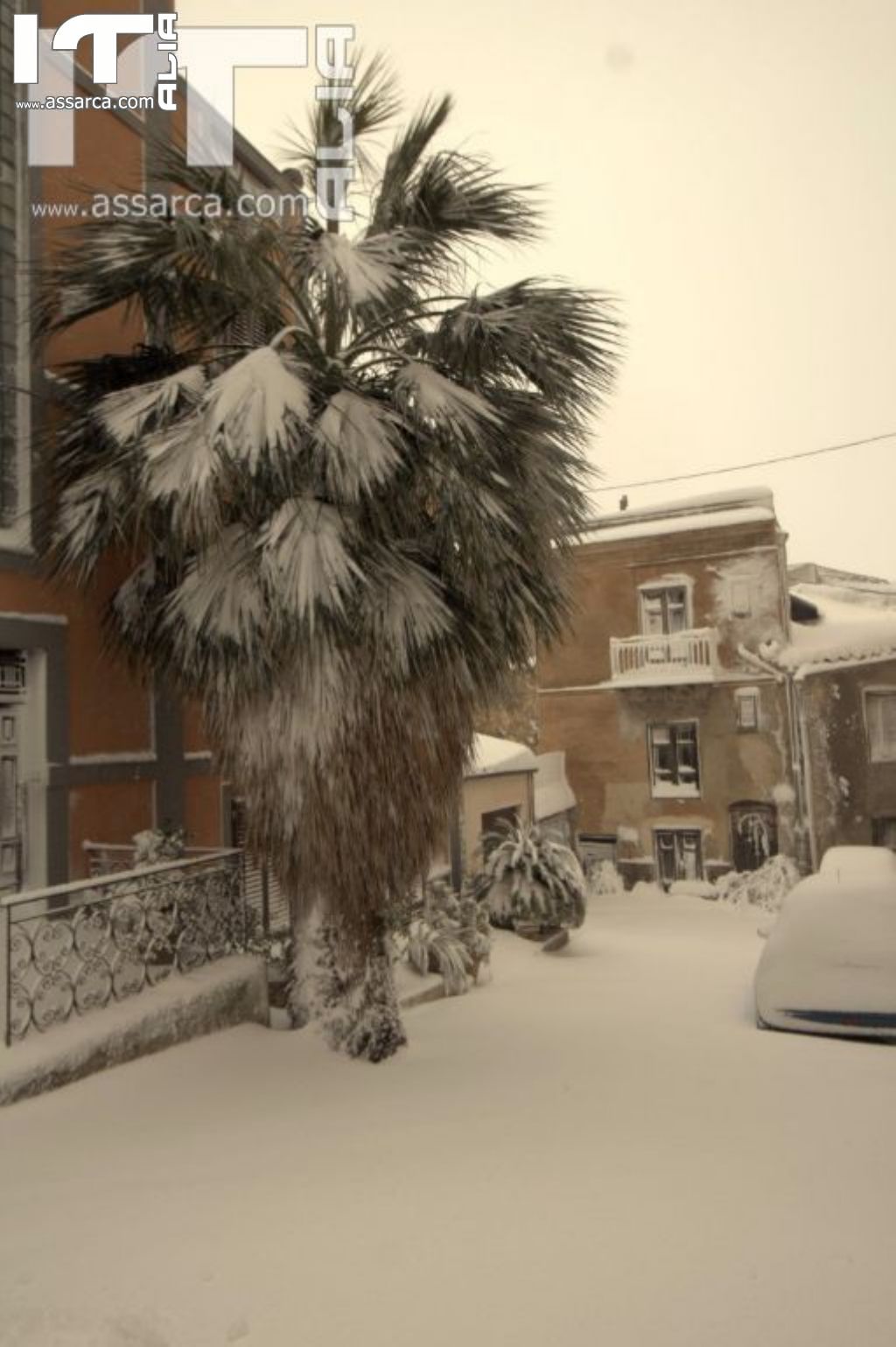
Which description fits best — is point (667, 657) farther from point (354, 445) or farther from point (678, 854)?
point (354, 445)

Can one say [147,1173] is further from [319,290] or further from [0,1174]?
[319,290]

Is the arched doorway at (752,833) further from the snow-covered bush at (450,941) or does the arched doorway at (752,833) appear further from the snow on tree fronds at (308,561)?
the snow on tree fronds at (308,561)

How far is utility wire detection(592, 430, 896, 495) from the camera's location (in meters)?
15.0

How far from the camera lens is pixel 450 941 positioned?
9.01 meters

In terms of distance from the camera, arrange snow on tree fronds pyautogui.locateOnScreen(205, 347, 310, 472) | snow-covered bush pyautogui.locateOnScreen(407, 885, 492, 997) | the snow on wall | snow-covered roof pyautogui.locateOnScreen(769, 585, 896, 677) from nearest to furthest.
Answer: the snow on wall, snow on tree fronds pyautogui.locateOnScreen(205, 347, 310, 472), snow-covered bush pyautogui.locateOnScreen(407, 885, 492, 997), snow-covered roof pyautogui.locateOnScreen(769, 585, 896, 677)

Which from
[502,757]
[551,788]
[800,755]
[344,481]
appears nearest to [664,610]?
[800,755]

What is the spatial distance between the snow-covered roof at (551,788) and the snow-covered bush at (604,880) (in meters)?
1.20

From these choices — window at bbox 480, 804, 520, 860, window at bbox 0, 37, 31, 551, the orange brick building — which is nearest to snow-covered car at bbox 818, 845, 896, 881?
window at bbox 480, 804, 520, 860

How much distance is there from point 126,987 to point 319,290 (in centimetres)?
472

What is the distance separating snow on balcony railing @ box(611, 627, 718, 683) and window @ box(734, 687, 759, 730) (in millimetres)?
584

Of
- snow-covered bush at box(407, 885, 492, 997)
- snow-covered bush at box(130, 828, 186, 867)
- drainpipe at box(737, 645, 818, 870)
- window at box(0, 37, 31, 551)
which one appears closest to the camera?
snow-covered bush at box(130, 828, 186, 867)

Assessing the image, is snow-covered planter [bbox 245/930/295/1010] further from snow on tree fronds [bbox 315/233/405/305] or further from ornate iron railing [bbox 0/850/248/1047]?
snow on tree fronds [bbox 315/233/405/305]

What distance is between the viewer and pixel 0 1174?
4004mm

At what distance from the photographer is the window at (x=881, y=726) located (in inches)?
557
